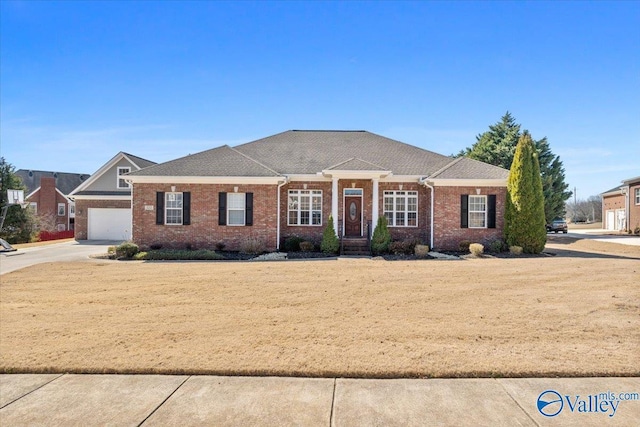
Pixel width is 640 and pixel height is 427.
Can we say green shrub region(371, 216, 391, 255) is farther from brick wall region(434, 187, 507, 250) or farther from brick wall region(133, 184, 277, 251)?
brick wall region(133, 184, 277, 251)

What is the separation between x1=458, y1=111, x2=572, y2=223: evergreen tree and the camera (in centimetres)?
3388

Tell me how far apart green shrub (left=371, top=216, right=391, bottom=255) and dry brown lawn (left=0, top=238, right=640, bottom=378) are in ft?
17.7

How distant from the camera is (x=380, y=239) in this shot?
58.4ft

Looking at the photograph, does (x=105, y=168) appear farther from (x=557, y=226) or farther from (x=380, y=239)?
(x=557, y=226)

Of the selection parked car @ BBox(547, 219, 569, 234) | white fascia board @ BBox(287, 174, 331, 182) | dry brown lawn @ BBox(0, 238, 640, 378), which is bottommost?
dry brown lawn @ BBox(0, 238, 640, 378)

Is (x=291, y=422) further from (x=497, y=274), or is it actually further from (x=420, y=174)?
(x=420, y=174)

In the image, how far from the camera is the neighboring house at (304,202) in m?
18.8

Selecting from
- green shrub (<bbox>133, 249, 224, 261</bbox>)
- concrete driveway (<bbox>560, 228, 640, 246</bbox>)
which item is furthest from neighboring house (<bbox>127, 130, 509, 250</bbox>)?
concrete driveway (<bbox>560, 228, 640, 246</bbox>)

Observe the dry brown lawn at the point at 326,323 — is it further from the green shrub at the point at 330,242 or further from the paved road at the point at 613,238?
the paved road at the point at 613,238

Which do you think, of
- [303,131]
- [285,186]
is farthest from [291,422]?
[303,131]

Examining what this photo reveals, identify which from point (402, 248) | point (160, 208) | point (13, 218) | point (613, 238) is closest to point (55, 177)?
point (13, 218)

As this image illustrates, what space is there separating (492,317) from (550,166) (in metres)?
33.4

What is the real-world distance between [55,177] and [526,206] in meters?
51.1

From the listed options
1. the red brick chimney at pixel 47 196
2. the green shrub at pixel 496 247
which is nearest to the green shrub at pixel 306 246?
the green shrub at pixel 496 247
